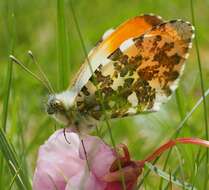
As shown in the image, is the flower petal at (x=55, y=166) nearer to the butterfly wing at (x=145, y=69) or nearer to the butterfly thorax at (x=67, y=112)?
the butterfly thorax at (x=67, y=112)

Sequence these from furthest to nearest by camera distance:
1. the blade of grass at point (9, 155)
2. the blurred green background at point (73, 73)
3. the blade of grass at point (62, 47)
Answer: the blurred green background at point (73, 73) → the blade of grass at point (62, 47) → the blade of grass at point (9, 155)

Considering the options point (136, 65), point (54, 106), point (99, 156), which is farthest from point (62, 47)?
point (99, 156)

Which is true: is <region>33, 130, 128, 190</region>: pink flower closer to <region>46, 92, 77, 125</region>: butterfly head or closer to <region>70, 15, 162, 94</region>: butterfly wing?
<region>46, 92, 77, 125</region>: butterfly head

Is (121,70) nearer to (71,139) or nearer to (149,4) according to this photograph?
(71,139)

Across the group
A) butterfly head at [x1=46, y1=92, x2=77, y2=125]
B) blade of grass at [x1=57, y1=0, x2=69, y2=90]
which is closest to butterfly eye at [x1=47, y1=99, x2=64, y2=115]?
butterfly head at [x1=46, y1=92, x2=77, y2=125]

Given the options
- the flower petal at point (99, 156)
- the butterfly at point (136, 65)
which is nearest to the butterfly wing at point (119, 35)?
the butterfly at point (136, 65)

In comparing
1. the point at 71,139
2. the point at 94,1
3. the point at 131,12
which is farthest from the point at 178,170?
the point at 94,1

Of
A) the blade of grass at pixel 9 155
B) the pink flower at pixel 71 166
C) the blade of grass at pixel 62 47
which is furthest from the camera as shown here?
the blade of grass at pixel 62 47
